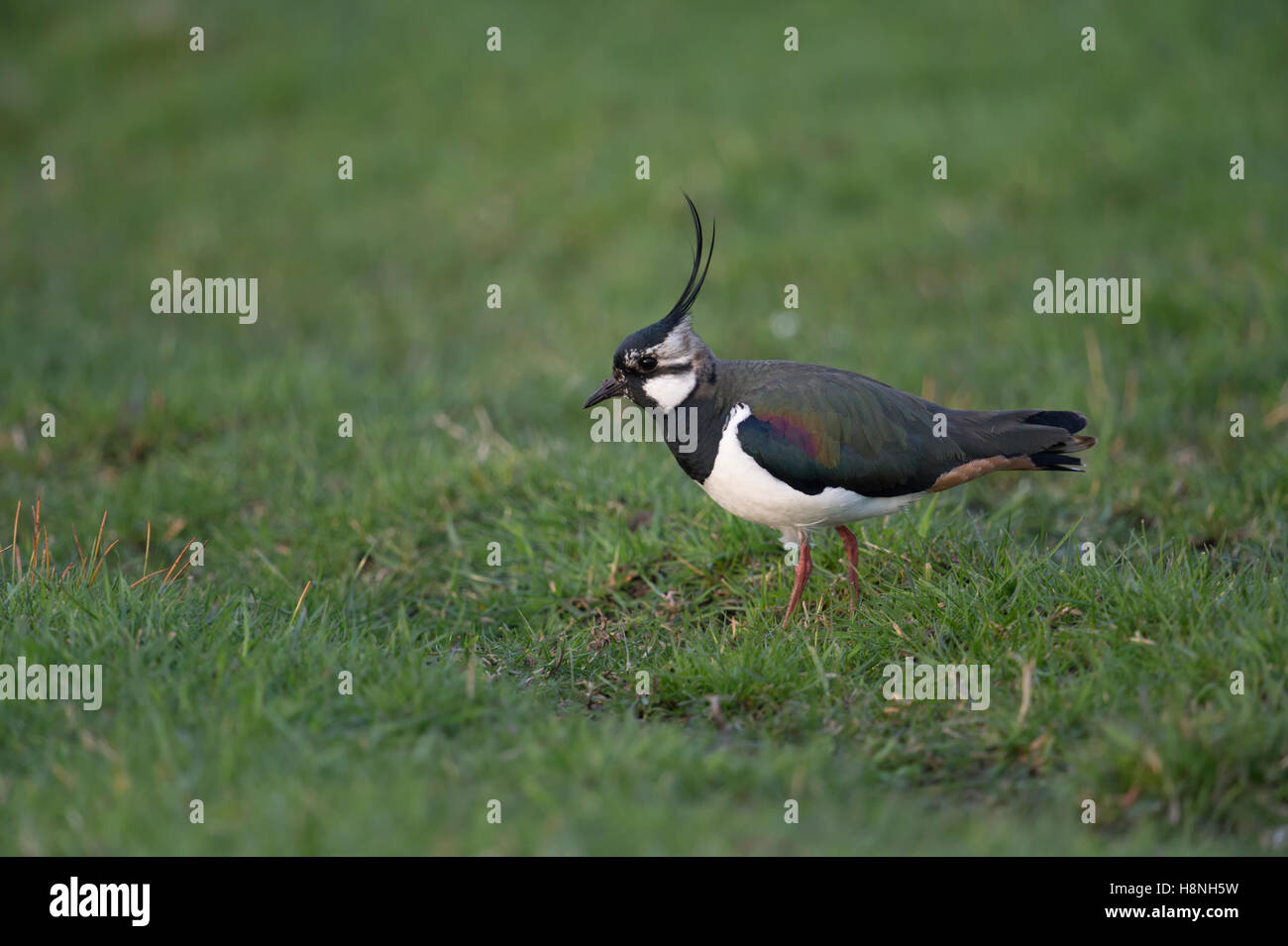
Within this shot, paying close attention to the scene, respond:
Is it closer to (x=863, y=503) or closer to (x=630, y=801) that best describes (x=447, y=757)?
(x=630, y=801)

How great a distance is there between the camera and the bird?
14.4 ft

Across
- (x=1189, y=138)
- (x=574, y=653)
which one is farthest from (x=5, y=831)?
(x=1189, y=138)

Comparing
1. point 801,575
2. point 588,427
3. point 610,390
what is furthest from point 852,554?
point 588,427

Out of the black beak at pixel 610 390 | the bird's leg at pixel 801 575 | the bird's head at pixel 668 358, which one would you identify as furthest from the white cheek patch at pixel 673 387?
the bird's leg at pixel 801 575

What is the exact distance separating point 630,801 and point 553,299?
19.8ft

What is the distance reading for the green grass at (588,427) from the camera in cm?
352

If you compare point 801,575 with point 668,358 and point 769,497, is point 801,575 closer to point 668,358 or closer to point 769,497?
point 769,497

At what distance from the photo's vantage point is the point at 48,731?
363 cm

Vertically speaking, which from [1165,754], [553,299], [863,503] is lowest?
[1165,754]

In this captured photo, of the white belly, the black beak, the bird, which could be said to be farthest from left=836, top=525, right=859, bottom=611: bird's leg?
the black beak

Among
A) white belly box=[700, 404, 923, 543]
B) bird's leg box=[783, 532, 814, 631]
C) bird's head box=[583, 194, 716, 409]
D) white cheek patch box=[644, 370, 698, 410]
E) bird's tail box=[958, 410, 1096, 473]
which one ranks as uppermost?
bird's head box=[583, 194, 716, 409]

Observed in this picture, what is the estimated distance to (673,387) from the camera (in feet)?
15.4

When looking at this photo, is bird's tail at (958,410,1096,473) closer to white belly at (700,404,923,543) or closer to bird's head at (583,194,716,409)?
white belly at (700,404,923,543)

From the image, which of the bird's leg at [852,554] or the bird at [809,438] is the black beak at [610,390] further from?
the bird's leg at [852,554]
